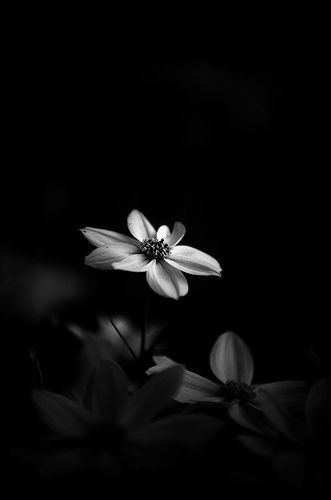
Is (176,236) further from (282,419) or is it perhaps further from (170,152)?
(170,152)

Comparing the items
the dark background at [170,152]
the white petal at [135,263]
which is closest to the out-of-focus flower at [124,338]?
the white petal at [135,263]

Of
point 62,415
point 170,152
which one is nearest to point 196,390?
point 62,415

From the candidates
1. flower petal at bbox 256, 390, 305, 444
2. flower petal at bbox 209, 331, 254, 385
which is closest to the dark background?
flower petal at bbox 209, 331, 254, 385

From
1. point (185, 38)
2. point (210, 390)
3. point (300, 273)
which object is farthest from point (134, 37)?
point (210, 390)

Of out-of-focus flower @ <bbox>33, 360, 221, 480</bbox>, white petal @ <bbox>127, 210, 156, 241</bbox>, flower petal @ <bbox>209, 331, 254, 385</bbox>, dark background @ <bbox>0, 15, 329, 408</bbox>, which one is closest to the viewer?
out-of-focus flower @ <bbox>33, 360, 221, 480</bbox>

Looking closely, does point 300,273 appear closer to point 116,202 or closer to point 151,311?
point 151,311

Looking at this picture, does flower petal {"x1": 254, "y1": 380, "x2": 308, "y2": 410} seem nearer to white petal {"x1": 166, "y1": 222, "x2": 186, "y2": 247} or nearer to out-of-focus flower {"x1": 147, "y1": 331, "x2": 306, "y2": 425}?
out-of-focus flower {"x1": 147, "y1": 331, "x2": 306, "y2": 425}
